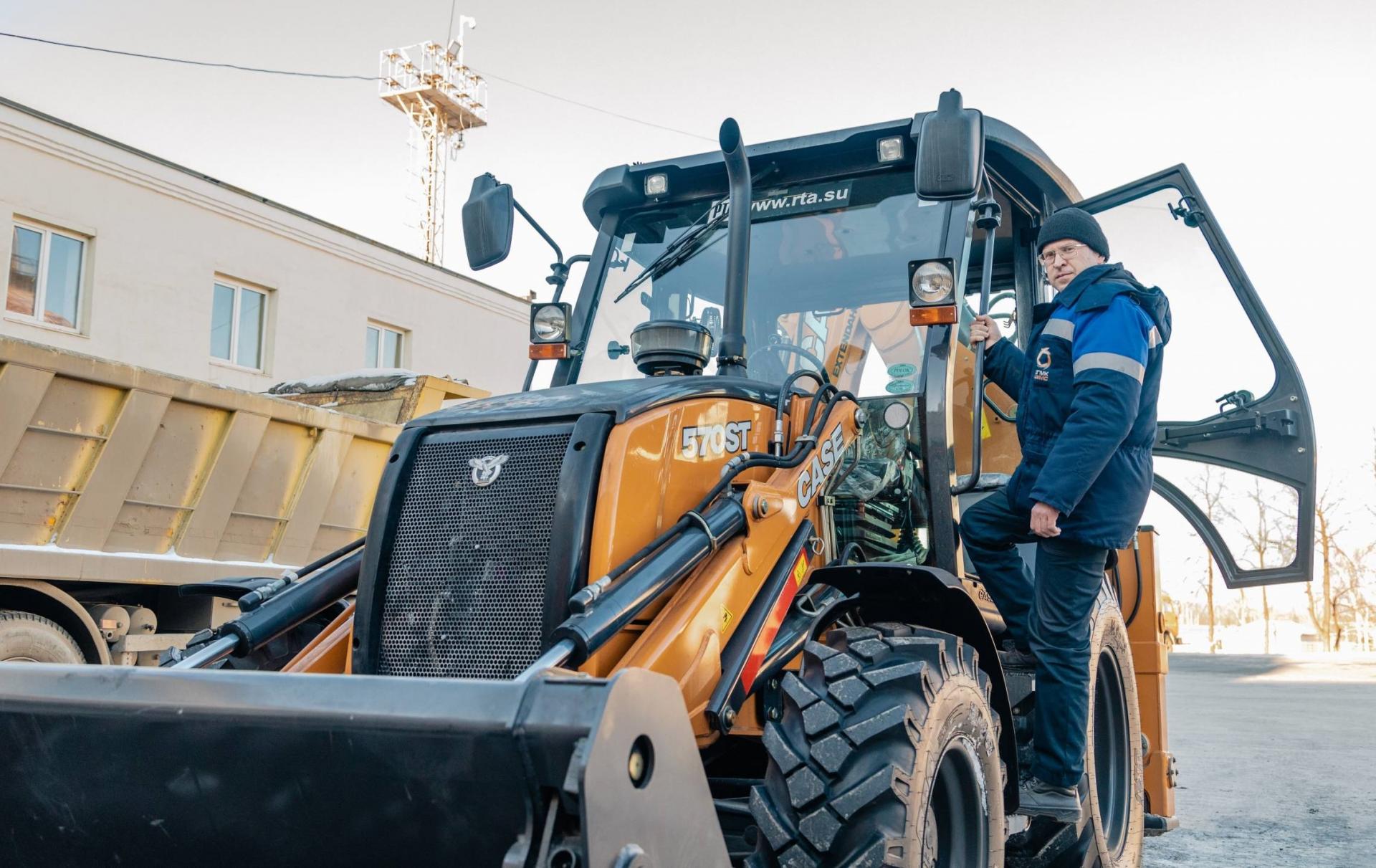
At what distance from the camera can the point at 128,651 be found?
7.27m

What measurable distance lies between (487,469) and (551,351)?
157cm

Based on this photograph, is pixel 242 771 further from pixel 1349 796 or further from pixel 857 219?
pixel 1349 796

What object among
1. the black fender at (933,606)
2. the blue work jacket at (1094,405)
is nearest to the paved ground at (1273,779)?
the black fender at (933,606)

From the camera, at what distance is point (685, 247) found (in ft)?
15.4

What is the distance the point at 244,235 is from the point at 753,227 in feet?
44.0

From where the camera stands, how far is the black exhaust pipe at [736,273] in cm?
411

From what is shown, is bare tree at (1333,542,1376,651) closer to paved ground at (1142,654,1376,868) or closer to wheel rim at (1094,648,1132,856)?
paved ground at (1142,654,1376,868)

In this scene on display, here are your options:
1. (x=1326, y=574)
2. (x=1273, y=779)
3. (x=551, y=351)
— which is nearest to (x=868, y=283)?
(x=551, y=351)

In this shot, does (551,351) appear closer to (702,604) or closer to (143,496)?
(702,604)

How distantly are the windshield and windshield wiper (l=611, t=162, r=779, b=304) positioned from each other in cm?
1

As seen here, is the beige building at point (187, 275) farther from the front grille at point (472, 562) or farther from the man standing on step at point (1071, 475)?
the man standing on step at point (1071, 475)

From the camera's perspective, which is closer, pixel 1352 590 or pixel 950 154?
pixel 950 154

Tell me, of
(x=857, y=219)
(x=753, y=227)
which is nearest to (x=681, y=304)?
(x=753, y=227)

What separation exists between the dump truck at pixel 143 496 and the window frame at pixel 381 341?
10268 millimetres
